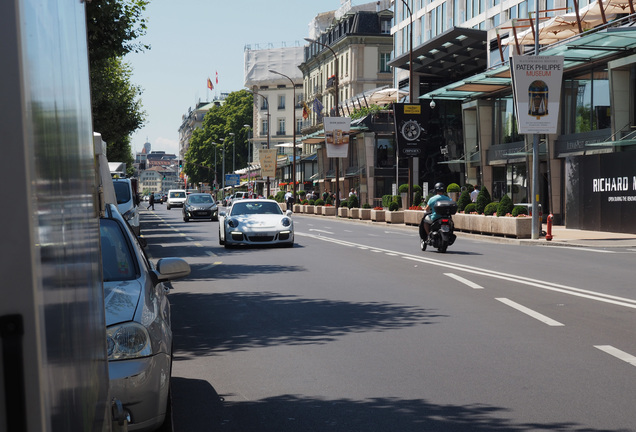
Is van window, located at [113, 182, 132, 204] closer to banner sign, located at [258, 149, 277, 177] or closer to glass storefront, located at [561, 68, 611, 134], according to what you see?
glass storefront, located at [561, 68, 611, 134]

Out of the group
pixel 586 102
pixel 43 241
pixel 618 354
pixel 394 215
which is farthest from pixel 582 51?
pixel 43 241

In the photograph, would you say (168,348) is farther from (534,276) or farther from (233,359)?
(534,276)

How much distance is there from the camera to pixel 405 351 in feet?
26.4

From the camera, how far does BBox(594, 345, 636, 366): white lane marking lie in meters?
7.38

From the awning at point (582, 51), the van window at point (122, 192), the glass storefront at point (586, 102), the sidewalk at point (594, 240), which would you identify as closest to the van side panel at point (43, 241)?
the sidewalk at point (594, 240)

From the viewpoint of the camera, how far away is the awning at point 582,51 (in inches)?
1300

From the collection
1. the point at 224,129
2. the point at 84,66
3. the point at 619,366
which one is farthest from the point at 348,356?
the point at 224,129

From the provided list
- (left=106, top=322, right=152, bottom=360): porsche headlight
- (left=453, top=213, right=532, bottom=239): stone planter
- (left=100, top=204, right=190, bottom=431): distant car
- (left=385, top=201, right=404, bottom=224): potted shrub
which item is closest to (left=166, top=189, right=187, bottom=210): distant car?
(left=385, top=201, right=404, bottom=224): potted shrub

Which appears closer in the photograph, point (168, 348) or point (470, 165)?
point (168, 348)

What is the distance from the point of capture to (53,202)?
1811 millimetres

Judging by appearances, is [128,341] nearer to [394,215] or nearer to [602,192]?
[602,192]

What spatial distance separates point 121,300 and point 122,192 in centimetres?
2428

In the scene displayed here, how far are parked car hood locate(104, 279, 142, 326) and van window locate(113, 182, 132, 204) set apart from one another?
23191mm

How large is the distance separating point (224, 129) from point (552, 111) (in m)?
115
